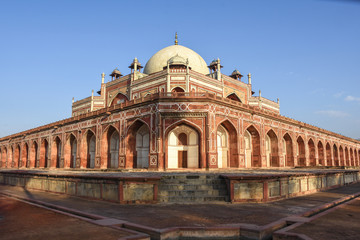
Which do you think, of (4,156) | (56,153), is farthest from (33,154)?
(4,156)

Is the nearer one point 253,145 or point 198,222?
point 198,222

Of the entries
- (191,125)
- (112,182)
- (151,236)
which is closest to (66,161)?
(191,125)

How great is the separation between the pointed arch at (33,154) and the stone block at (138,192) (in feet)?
121

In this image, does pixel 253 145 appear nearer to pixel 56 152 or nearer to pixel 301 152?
pixel 301 152

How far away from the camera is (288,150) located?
3422 cm

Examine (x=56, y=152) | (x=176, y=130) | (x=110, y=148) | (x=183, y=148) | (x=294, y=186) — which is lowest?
(x=294, y=186)

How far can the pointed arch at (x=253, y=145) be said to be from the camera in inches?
1097

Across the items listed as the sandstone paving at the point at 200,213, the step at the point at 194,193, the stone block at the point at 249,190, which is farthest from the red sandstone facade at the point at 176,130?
the sandstone paving at the point at 200,213

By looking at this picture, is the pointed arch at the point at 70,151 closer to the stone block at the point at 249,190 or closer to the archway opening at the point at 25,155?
the archway opening at the point at 25,155

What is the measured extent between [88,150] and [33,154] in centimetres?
1595

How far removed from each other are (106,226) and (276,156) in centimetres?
2814

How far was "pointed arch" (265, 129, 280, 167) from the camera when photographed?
1214 inches

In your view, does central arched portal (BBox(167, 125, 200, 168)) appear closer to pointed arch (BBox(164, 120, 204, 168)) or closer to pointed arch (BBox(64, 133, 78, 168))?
pointed arch (BBox(164, 120, 204, 168))

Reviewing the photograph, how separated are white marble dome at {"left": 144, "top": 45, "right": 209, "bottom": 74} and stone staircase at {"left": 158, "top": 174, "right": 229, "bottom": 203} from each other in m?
25.7
